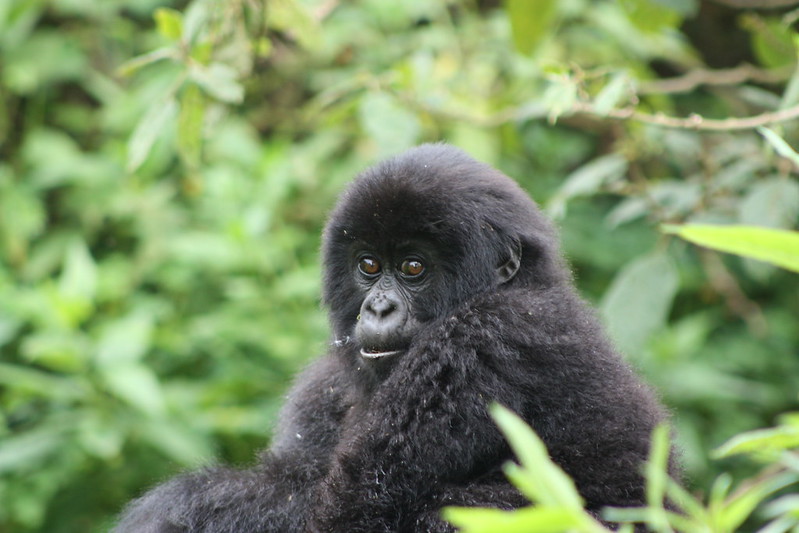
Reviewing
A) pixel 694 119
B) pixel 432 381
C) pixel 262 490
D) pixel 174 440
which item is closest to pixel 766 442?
pixel 432 381

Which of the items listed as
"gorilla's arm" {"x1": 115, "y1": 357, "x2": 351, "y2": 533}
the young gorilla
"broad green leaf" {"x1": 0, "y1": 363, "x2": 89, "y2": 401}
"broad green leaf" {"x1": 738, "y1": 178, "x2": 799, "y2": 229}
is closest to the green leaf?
the young gorilla

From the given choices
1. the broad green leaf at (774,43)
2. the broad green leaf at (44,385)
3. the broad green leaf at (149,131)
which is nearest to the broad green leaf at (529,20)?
the broad green leaf at (774,43)

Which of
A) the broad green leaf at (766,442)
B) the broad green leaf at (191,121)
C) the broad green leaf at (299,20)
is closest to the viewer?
the broad green leaf at (766,442)

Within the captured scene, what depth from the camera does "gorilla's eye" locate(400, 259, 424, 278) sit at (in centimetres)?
288

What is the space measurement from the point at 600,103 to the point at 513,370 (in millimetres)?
1259

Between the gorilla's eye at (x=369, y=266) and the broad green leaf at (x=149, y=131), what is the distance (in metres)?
1.11

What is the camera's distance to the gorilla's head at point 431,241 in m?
2.82

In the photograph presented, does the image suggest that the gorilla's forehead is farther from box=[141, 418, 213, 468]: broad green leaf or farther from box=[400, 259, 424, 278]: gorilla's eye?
box=[141, 418, 213, 468]: broad green leaf

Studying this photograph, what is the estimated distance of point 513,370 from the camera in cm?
252

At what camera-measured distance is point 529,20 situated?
160 inches

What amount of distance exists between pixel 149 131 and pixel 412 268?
4.50 feet

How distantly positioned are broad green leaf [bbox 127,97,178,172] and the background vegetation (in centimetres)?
2

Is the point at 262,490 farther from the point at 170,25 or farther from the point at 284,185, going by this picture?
the point at 284,185

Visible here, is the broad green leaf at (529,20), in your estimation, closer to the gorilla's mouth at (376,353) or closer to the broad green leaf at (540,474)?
the gorilla's mouth at (376,353)
